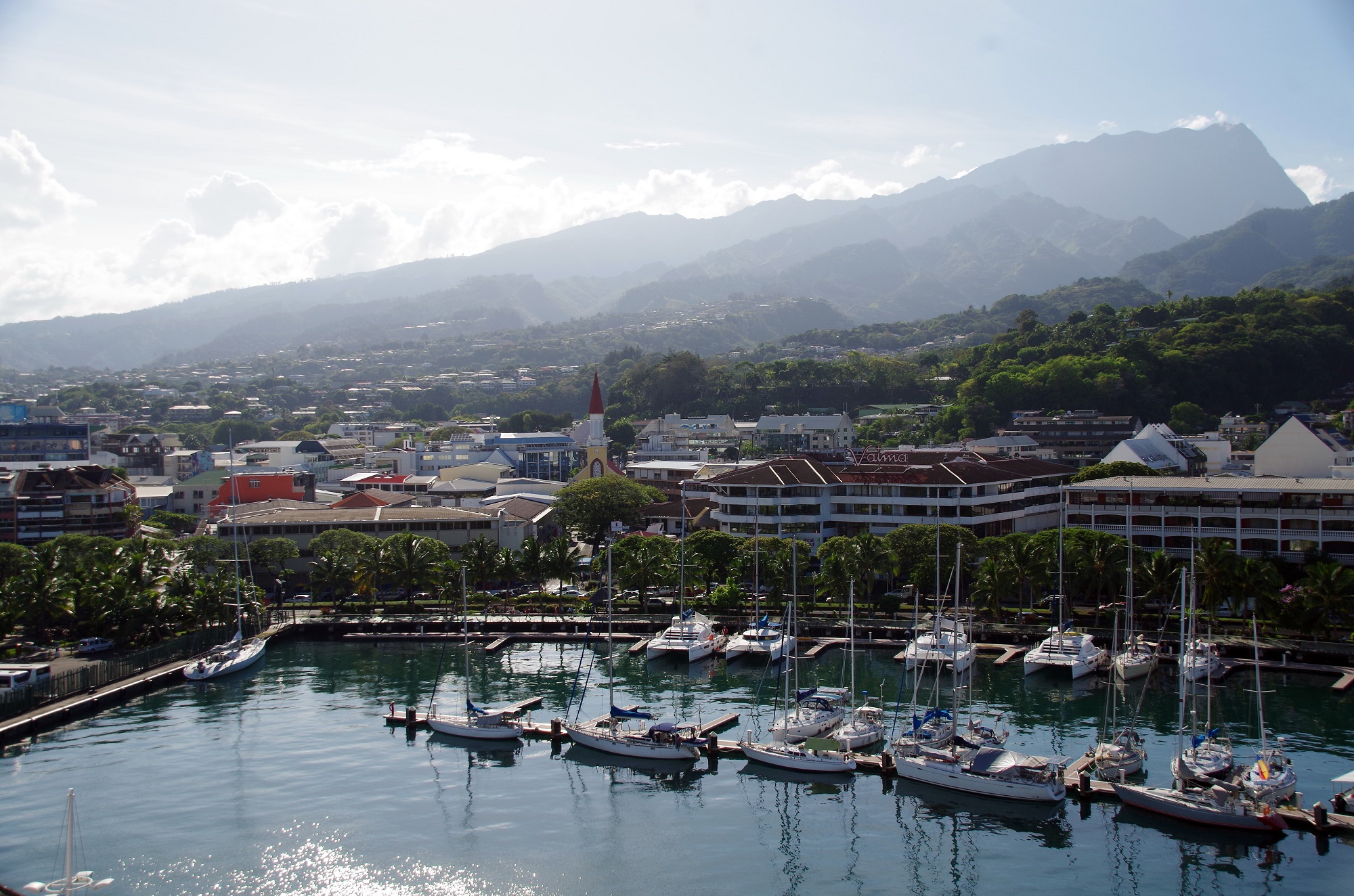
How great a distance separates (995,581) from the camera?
5112 centimetres

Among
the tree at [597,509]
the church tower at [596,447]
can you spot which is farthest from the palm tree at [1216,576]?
the church tower at [596,447]

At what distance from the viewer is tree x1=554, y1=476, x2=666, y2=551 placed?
77.9 meters

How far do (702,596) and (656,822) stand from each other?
2747cm

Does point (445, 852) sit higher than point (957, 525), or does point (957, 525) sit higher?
point (957, 525)

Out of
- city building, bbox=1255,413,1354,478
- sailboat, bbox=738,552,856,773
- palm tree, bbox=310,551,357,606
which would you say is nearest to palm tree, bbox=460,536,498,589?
palm tree, bbox=310,551,357,606

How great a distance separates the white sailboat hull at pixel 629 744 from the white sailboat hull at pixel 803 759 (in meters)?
2.22

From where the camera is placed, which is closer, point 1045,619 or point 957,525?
point 1045,619

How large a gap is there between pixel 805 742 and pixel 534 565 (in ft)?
91.8

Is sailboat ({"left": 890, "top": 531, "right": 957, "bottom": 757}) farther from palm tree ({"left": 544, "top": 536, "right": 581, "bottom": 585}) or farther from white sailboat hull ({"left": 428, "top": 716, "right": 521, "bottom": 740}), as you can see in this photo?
palm tree ({"left": 544, "top": 536, "right": 581, "bottom": 585})

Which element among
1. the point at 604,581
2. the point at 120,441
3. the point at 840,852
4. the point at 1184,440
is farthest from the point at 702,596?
the point at 120,441

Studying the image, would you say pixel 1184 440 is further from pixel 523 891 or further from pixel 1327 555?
pixel 523 891

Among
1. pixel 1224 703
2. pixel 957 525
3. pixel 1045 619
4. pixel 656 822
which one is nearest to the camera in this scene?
pixel 656 822

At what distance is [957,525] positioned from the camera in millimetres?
62625

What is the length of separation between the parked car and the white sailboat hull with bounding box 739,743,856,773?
29.3 meters
